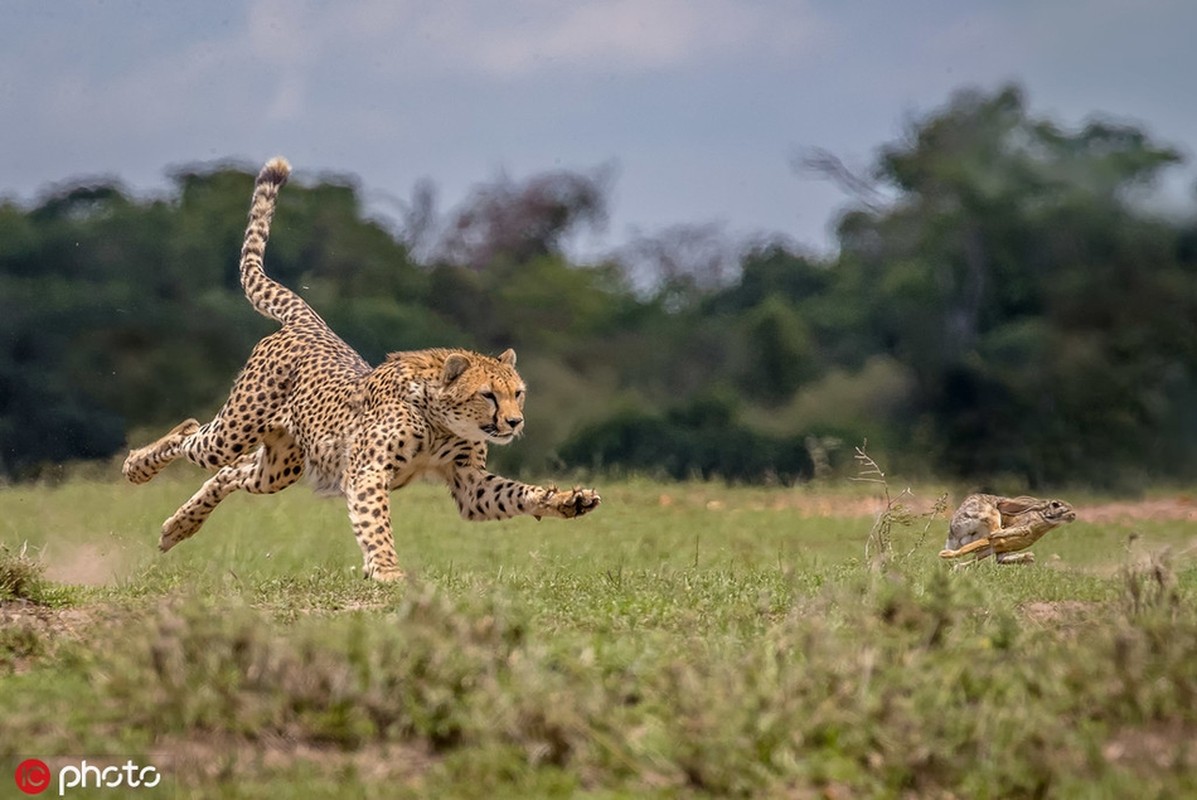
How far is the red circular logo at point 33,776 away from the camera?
400cm

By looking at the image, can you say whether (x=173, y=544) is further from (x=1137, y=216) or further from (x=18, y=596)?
(x=1137, y=216)

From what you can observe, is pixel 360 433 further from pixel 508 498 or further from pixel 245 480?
pixel 245 480

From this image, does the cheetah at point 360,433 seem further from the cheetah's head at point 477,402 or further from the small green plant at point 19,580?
the small green plant at point 19,580

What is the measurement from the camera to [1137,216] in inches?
466

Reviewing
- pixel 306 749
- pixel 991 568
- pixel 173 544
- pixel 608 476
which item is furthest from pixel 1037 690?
pixel 608 476

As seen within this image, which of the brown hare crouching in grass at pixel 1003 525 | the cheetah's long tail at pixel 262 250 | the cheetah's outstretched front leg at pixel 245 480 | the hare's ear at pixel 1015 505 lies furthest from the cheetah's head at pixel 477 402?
the hare's ear at pixel 1015 505

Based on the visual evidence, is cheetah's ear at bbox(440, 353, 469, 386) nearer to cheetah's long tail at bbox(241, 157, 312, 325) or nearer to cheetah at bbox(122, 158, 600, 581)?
cheetah at bbox(122, 158, 600, 581)

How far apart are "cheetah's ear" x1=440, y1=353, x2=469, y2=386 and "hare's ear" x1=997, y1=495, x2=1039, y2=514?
2623 millimetres

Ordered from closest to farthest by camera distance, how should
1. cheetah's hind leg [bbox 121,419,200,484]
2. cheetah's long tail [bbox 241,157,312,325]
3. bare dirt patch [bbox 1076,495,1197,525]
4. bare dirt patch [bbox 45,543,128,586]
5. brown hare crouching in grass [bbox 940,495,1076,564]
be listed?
bare dirt patch [bbox 45,543,128,586], brown hare crouching in grass [bbox 940,495,1076,564], cheetah's hind leg [bbox 121,419,200,484], cheetah's long tail [bbox 241,157,312,325], bare dirt patch [bbox 1076,495,1197,525]

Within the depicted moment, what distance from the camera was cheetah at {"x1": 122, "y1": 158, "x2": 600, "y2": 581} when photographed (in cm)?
770

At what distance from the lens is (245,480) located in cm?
852

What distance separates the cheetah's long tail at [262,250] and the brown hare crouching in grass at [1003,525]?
11.3 feet

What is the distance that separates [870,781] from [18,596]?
3725mm

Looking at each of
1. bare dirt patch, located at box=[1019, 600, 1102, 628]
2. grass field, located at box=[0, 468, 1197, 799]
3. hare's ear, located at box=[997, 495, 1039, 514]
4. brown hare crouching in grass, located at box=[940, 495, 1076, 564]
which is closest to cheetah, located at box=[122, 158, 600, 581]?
grass field, located at box=[0, 468, 1197, 799]
